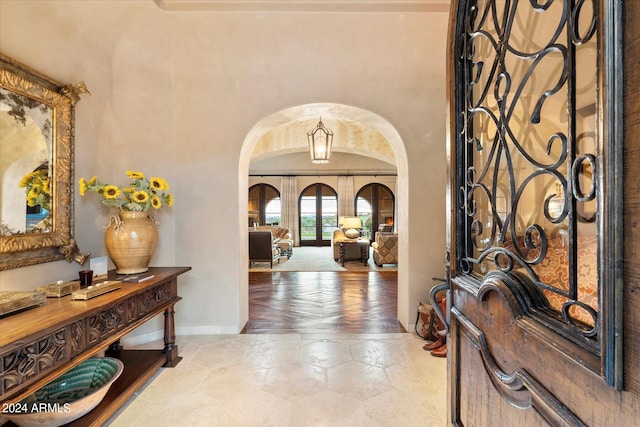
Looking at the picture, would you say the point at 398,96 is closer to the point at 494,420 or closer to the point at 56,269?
the point at 494,420

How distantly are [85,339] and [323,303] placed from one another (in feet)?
10.1

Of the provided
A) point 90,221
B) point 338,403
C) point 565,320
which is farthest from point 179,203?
point 565,320

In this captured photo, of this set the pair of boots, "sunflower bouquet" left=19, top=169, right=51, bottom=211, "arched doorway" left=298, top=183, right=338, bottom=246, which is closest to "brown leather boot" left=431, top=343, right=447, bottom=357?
the pair of boots

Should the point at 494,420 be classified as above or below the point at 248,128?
below

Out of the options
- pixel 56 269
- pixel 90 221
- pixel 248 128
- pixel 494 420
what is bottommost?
pixel 494 420

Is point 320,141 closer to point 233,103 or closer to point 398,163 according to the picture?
point 398,163

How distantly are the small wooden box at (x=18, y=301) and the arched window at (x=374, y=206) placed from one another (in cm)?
1103

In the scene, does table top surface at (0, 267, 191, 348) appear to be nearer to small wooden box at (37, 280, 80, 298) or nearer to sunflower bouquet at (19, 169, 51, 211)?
small wooden box at (37, 280, 80, 298)

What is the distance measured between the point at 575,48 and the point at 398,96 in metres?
2.66

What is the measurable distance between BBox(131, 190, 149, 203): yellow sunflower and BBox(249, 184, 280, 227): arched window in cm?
990

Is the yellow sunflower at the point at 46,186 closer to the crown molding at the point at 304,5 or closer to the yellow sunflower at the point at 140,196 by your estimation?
the yellow sunflower at the point at 140,196

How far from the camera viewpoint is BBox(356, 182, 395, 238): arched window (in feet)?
39.9

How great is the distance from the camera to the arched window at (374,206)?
12.2 m

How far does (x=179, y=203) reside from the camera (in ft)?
10.3
